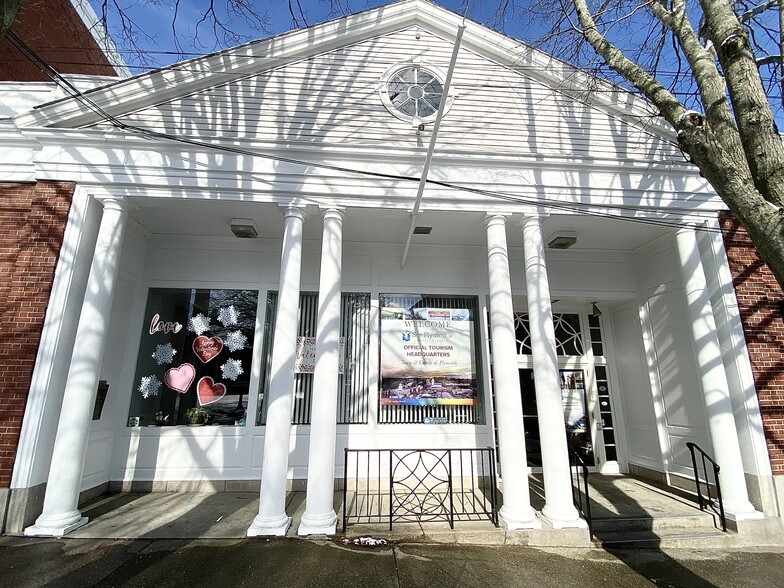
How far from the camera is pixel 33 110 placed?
542cm

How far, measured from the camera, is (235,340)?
7047 millimetres

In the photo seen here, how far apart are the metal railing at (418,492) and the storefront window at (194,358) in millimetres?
2485

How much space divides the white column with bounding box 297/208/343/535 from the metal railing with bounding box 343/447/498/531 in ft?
0.81

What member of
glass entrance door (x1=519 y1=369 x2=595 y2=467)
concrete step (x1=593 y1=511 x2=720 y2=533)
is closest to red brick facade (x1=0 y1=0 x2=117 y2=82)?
glass entrance door (x1=519 y1=369 x2=595 y2=467)

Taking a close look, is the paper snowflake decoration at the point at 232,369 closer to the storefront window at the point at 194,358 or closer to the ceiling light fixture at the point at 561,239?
the storefront window at the point at 194,358

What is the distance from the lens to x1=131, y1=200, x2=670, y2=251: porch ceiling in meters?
5.92

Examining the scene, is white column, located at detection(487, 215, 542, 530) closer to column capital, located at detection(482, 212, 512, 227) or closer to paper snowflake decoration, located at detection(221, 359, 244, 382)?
column capital, located at detection(482, 212, 512, 227)

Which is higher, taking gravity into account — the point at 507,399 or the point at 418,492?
the point at 507,399

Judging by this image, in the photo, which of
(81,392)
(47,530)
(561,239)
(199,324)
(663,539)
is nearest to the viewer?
(47,530)

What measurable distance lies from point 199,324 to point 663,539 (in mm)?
7704

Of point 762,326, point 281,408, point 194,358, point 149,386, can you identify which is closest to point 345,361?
point 281,408

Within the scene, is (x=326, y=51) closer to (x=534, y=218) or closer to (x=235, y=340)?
(x=534, y=218)

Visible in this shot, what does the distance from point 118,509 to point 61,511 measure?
967 mm

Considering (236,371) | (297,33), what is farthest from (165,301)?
(297,33)
